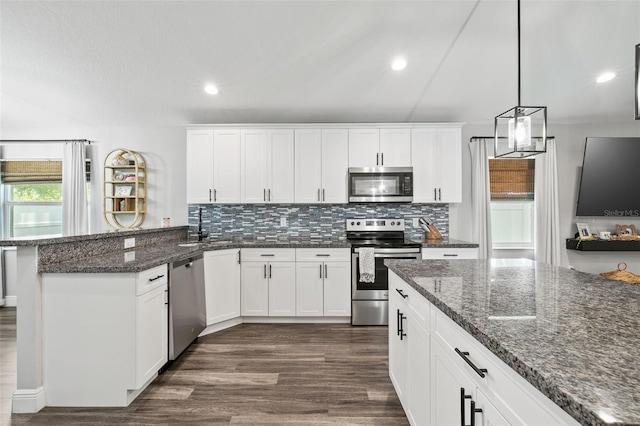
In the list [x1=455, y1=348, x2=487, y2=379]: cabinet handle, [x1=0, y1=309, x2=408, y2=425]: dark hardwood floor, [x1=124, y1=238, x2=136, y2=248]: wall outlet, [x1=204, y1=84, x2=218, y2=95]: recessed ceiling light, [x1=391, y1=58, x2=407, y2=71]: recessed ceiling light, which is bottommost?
[x1=0, y1=309, x2=408, y2=425]: dark hardwood floor

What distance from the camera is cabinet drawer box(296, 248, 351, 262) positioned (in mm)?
3742

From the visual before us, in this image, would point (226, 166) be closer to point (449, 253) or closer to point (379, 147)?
point (379, 147)

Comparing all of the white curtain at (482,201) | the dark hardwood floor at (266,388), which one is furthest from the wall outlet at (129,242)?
the white curtain at (482,201)

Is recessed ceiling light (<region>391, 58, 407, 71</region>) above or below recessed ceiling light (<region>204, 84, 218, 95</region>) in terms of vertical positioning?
above

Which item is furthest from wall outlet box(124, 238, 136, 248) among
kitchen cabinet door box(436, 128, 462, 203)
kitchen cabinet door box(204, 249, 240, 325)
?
kitchen cabinet door box(436, 128, 462, 203)

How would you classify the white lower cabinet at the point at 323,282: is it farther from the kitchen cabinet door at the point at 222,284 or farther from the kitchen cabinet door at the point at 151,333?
the kitchen cabinet door at the point at 151,333

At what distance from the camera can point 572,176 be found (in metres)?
4.40

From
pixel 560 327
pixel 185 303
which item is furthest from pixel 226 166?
pixel 560 327

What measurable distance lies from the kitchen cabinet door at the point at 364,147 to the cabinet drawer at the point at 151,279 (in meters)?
2.46

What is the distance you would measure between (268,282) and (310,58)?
239 centimetres

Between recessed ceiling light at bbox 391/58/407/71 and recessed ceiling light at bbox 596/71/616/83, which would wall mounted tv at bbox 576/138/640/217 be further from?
recessed ceiling light at bbox 391/58/407/71

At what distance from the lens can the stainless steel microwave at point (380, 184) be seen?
3.98m

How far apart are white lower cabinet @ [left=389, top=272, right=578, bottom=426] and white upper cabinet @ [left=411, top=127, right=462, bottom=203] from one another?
7.24 ft

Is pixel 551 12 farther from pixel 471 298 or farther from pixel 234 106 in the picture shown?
pixel 234 106
